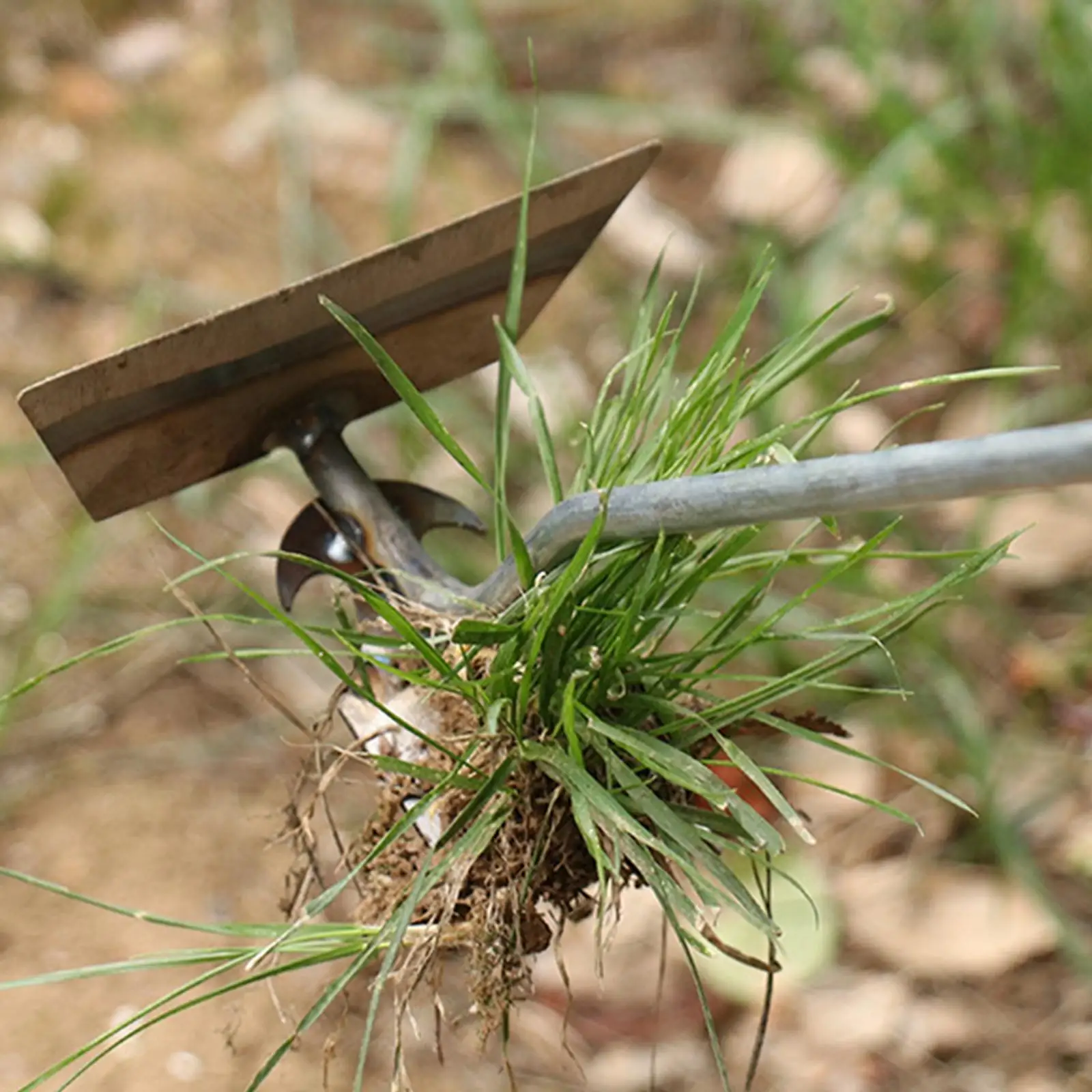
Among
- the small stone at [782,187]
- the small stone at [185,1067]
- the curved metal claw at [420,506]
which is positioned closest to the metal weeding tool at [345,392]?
the curved metal claw at [420,506]

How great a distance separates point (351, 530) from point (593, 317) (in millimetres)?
1275

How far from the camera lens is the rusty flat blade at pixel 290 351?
0.62 meters

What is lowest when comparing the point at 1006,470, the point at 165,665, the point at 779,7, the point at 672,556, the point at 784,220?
the point at 1006,470

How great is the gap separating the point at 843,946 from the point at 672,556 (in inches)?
30.6

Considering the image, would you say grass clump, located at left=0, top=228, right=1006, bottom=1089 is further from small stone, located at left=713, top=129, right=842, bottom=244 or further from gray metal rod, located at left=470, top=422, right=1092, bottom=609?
small stone, located at left=713, top=129, right=842, bottom=244

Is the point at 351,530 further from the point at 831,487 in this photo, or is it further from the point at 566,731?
the point at 831,487

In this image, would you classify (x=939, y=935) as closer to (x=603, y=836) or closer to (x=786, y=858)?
(x=786, y=858)

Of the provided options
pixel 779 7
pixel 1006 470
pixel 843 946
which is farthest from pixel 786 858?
pixel 779 7

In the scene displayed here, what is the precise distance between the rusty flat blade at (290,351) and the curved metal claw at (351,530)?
5 centimetres

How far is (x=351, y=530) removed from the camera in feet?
2.29

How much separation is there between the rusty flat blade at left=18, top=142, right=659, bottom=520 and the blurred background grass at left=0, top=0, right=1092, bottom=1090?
0.28 feet

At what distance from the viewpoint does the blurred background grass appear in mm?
1211

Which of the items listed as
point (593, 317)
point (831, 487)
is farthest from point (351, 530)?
point (593, 317)

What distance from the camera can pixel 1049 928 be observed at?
123 centimetres
